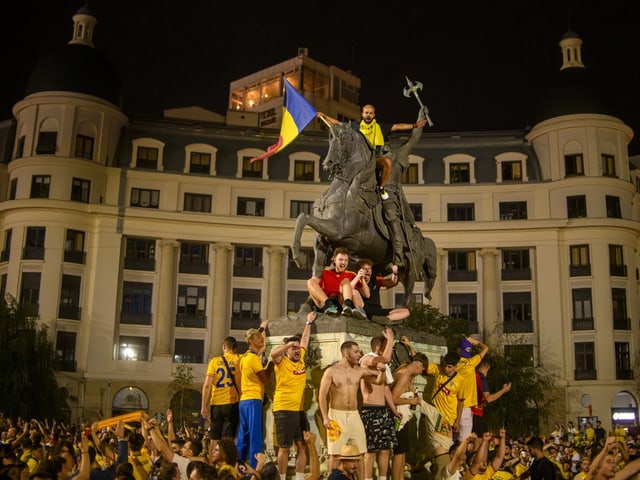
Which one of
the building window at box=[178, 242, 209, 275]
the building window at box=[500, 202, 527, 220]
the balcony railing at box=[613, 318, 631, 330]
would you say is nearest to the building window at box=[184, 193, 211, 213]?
the building window at box=[178, 242, 209, 275]

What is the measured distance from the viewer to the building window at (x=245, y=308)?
60781 mm

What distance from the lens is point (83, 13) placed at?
65.6m

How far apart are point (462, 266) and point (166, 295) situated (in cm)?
2364

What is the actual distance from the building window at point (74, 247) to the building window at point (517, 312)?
32.7 metres

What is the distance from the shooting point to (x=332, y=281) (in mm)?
14836

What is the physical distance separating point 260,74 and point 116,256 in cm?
5208

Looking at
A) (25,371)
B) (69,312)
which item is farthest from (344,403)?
(69,312)

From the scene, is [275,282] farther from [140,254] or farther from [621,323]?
[621,323]

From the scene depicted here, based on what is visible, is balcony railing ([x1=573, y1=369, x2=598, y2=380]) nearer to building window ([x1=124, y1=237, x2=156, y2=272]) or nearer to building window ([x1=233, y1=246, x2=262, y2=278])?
building window ([x1=233, y1=246, x2=262, y2=278])

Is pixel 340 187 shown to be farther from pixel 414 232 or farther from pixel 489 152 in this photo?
pixel 489 152

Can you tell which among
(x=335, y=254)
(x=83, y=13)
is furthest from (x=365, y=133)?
(x=83, y=13)

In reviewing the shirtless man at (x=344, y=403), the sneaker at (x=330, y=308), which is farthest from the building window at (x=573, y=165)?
the shirtless man at (x=344, y=403)

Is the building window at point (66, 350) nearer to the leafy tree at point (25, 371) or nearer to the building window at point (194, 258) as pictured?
the leafy tree at point (25, 371)

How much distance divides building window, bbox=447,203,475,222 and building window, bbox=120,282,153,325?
24.5m
